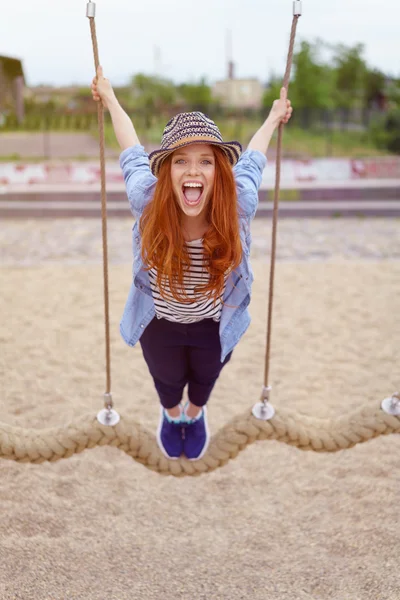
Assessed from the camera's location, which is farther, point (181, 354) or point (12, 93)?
point (12, 93)

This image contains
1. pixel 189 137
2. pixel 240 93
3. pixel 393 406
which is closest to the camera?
pixel 189 137

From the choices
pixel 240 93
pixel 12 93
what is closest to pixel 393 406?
pixel 12 93

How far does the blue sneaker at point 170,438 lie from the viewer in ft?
6.30

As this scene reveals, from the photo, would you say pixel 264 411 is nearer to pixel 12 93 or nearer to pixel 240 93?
pixel 12 93

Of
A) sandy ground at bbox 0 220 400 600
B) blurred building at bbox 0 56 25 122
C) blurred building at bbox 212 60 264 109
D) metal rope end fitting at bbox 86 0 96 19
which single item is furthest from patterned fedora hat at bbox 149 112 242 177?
blurred building at bbox 212 60 264 109

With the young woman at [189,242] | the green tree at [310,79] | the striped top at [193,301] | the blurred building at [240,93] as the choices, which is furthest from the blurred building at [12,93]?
the striped top at [193,301]

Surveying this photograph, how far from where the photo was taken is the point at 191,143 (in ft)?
4.78

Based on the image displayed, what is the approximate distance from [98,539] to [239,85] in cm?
1338

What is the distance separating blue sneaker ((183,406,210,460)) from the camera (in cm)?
193

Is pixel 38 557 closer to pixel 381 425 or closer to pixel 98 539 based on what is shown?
pixel 98 539

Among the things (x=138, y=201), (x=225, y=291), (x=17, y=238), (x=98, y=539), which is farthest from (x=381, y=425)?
(x=17, y=238)

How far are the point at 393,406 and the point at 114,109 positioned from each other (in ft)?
4.11

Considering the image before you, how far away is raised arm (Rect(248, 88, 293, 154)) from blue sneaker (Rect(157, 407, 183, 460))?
917 mm

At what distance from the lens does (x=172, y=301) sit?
1.61 m
